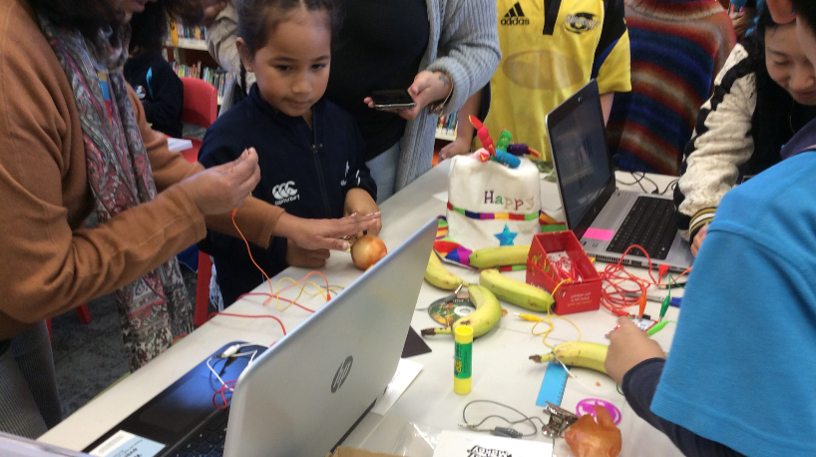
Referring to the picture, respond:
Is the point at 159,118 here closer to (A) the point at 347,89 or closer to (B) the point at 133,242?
(A) the point at 347,89

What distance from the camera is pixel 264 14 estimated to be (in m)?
1.38

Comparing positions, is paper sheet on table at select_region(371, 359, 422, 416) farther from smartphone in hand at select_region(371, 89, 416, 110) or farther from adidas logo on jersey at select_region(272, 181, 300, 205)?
smartphone in hand at select_region(371, 89, 416, 110)

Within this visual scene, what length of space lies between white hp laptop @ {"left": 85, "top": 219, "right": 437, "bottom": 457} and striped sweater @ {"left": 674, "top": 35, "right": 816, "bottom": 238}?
2.84 feet

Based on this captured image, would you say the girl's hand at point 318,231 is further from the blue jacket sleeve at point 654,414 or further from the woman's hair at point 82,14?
the blue jacket sleeve at point 654,414

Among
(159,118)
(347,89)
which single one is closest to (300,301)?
(347,89)

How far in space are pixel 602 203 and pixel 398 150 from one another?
67 cm

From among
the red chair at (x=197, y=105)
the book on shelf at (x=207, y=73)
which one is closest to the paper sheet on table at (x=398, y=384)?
the red chair at (x=197, y=105)

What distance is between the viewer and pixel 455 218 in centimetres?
148

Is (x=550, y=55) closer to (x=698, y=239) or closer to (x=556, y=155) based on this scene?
(x=556, y=155)

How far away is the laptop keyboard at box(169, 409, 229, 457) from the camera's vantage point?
85cm

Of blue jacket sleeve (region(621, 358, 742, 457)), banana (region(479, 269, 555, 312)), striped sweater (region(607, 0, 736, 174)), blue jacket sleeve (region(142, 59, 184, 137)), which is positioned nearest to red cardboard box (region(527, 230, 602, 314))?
banana (region(479, 269, 555, 312))

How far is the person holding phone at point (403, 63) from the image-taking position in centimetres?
162

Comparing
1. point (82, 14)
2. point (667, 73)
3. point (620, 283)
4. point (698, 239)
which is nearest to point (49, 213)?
point (82, 14)

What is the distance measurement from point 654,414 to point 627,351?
166 mm
